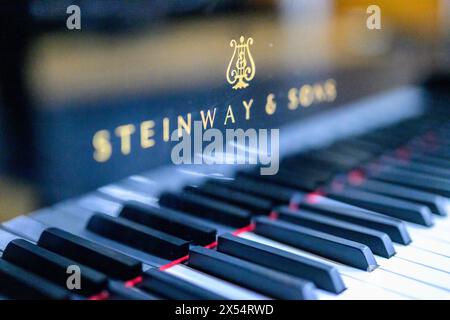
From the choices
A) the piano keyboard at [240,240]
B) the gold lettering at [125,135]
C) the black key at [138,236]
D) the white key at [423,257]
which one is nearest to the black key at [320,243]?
the piano keyboard at [240,240]

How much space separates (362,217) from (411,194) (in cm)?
24

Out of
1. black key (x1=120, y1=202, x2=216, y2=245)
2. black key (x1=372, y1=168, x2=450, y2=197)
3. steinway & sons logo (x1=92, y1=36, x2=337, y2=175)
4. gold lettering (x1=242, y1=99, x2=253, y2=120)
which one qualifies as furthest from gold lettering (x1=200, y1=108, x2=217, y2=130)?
black key (x1=372, y1=168, x2=450, y2=197)

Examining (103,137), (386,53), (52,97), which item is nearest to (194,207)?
(103,137)

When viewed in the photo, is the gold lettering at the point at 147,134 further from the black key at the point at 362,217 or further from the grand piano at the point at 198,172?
the black key at the point at 362,217

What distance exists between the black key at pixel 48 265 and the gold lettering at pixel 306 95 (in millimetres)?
819

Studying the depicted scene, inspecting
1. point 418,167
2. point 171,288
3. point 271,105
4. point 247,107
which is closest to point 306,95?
point 271,105

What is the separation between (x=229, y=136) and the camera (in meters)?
1.44

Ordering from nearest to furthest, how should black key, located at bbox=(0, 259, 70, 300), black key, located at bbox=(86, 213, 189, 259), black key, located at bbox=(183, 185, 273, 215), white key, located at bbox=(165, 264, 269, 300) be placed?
black key, located at bbox=(0, 259, 70, 300) → white key, located at bbox=(165, 264, 269, 300) → black key, located at bbox=(86, 213, 189, 259) → black key, located at bbox=(183, 185, 273, 215)

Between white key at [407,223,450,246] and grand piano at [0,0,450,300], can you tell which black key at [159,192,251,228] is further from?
white key at [407,223,450,246]

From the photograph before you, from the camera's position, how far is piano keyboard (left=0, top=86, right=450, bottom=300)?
115cm

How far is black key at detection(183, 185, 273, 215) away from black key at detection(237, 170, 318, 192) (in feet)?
0.26

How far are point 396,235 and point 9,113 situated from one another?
0.86 meters

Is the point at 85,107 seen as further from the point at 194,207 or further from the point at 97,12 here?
the point at 194,207
